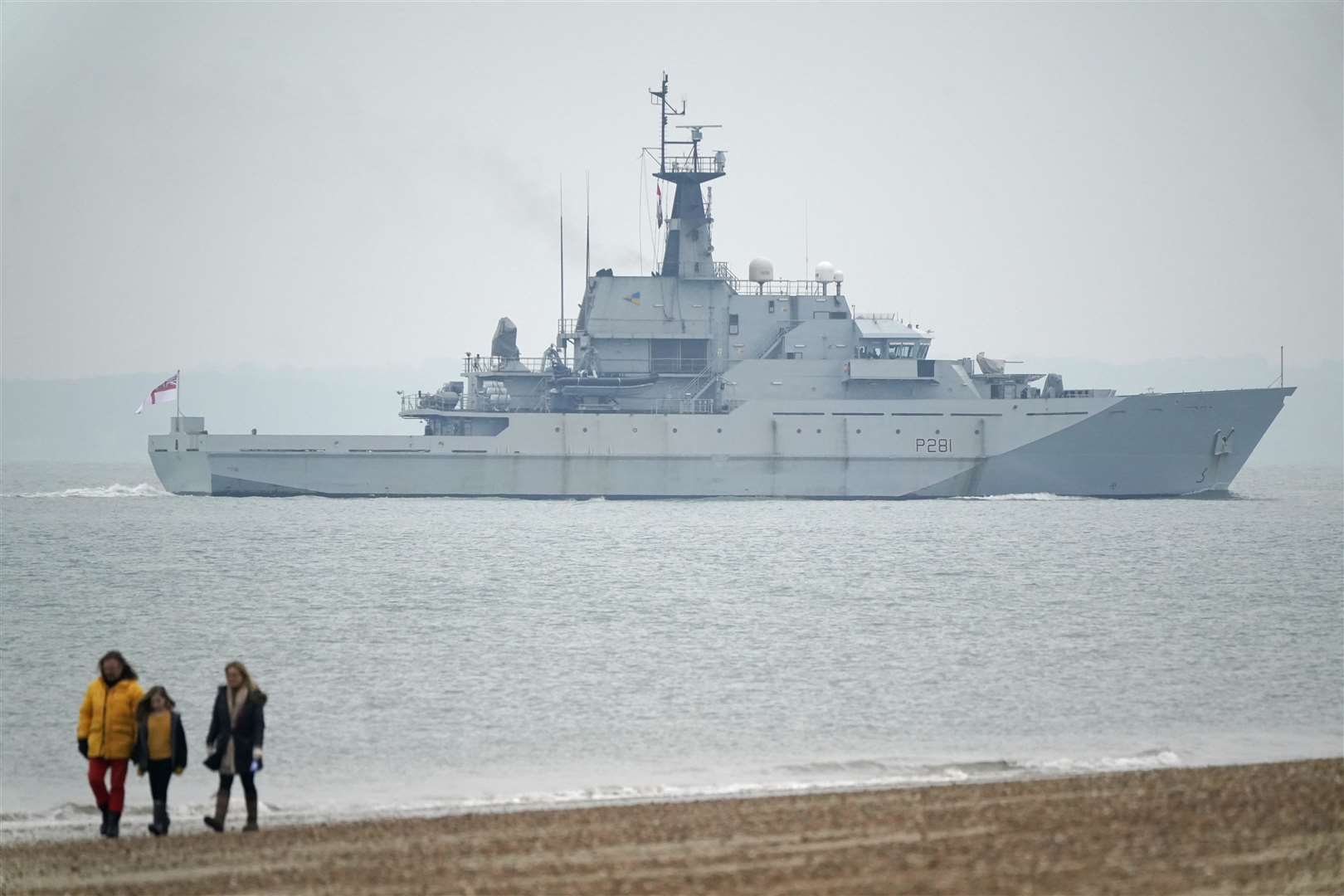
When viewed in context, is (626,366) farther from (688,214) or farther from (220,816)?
(220,816)

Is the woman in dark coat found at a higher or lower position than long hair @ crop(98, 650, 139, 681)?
lower

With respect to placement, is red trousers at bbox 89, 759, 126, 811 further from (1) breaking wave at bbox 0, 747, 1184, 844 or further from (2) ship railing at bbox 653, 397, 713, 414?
(2) ship railing at bbox 653, 397, 713, 414

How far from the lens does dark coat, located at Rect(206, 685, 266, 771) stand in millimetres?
8930

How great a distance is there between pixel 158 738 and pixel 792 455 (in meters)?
29.3

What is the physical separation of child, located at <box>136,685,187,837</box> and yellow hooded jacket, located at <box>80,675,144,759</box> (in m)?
0.09

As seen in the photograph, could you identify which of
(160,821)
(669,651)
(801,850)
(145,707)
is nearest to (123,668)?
(145,707)

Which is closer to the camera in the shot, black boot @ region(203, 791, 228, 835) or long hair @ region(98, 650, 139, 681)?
long hair @ region(98, 650, 139, 681)

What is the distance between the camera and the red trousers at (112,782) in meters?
8.98

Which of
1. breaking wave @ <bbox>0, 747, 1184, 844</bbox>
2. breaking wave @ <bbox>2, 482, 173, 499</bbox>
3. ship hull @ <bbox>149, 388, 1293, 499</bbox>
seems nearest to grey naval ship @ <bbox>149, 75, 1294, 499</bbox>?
→ ship hull @ <bbox>149, 388, 1293, 499</bbox>

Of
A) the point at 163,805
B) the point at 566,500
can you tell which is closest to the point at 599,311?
the point at 566,500

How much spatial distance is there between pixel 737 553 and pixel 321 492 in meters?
14.5

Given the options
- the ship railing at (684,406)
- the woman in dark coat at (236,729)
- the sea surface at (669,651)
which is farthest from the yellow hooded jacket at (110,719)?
the ship railing at (684,406)

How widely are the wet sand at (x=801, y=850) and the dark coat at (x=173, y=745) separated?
50 cm

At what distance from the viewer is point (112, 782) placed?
8961 millimetres
